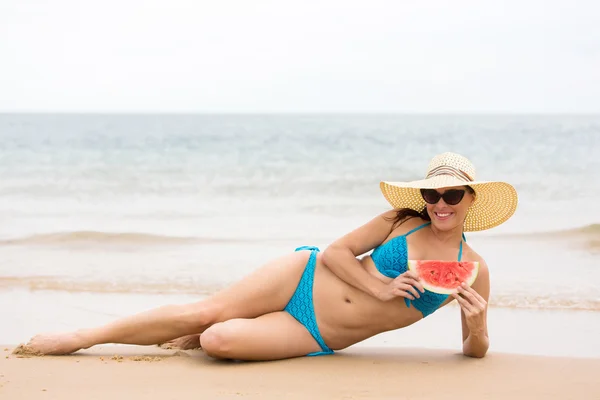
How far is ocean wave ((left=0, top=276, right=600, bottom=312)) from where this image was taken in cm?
733

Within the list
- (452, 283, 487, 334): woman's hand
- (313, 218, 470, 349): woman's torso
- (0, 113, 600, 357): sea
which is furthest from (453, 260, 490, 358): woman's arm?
(0, 113, 600, 357): sea

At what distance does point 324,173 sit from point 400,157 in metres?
6.39

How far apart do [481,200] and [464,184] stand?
457mm

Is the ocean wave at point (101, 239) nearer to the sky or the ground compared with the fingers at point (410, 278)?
nearer to the sky

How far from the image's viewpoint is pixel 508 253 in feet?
33.1

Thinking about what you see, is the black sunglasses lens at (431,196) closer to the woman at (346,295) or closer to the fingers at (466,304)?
the woman at (346,295)

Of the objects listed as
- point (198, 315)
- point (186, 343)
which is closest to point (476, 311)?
point (198, 315)

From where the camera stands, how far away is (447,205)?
4406 mm

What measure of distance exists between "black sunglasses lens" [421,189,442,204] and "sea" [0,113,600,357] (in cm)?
171

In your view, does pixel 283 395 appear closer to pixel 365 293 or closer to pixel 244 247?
pixel 365 293

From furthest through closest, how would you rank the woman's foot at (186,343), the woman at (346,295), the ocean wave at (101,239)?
the ocean wave at (101,239)
the woman's foot at (186,343)
the woman at (346,295)

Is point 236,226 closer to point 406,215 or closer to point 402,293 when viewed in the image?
point 406,215

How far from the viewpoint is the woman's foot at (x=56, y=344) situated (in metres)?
4.74

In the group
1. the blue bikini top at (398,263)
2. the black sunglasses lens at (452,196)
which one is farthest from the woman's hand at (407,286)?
the black sunglasses lens at (452,196)
